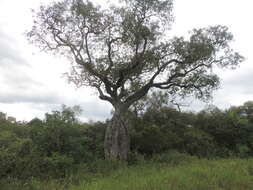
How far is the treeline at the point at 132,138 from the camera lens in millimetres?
8679

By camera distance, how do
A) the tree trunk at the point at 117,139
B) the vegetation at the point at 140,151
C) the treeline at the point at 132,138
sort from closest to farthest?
the vegetation at the point at 140,151
the treeline at the point at 132,138
the tree trunk at the point at 117,139

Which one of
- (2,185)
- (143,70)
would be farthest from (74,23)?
(2,185)

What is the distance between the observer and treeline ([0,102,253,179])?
868cm

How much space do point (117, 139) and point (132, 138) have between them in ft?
9.66

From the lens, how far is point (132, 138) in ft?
52.1

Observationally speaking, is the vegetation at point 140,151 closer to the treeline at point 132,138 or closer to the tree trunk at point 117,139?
the treeline at point 132,138

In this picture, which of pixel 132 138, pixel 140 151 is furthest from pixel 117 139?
pixel 140 151

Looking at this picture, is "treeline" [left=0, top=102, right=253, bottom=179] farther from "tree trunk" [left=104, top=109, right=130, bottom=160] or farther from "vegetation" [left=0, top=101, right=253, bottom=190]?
"tree trunk" [left=104, top=109, right=130, bottom=160]

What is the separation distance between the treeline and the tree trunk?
707 mm

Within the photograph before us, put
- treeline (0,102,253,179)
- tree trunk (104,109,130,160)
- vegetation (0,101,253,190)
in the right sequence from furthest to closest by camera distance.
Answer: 1. tree trunk (104,109,130,160)
2. treeline (0,102,253,179)
3. vegetation (0,101,253,190)

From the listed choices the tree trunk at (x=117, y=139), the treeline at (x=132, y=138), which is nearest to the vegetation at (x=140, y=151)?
the treeline at (x=132, y=138)

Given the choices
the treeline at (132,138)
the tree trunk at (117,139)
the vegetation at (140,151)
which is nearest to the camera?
the vegetation at (140,151)

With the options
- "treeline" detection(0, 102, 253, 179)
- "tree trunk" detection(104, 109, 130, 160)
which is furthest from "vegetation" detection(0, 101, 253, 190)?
"tree trunk" detection(104, 109, 130, 160)

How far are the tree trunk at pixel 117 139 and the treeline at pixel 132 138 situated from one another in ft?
2.32
